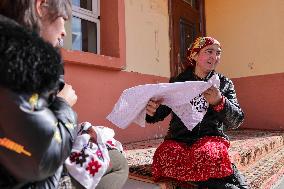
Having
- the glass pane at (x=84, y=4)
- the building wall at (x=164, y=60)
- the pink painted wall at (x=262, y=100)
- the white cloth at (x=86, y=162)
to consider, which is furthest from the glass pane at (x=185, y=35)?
the white cloth at (x=86, y=162)

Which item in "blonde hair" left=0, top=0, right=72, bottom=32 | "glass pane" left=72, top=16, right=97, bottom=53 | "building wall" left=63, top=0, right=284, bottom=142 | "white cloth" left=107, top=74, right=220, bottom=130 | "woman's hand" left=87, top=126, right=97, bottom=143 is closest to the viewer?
"blonde hair" left=0, top=0, right=72, bottom=32

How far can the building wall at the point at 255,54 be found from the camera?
665cm

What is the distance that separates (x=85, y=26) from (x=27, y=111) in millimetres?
A: 3714

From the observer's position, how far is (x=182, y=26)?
642 cm

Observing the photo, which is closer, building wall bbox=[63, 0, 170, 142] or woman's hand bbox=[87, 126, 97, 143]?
woman's hand bbox=[87, 126, 97, 143]

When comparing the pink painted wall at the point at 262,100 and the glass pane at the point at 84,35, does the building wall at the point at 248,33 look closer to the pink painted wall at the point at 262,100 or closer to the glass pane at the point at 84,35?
the pink painted wall at the point at 262,100

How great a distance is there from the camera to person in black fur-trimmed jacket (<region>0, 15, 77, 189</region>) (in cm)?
91

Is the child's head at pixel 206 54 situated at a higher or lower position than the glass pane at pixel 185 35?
lower

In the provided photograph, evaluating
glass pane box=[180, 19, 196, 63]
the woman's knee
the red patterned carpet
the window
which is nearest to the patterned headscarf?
the red patterned carpet

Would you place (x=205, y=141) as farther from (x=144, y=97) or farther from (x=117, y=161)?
(x=117, y=161)

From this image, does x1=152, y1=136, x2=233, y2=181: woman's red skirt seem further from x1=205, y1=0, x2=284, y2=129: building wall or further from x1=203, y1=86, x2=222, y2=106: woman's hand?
x1=205, y1=0, x2=284, y2=129: building wall

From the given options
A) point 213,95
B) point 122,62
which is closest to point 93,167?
point 213,95

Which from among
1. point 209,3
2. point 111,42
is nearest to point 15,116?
point 111,42

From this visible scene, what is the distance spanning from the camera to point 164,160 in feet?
7.91
